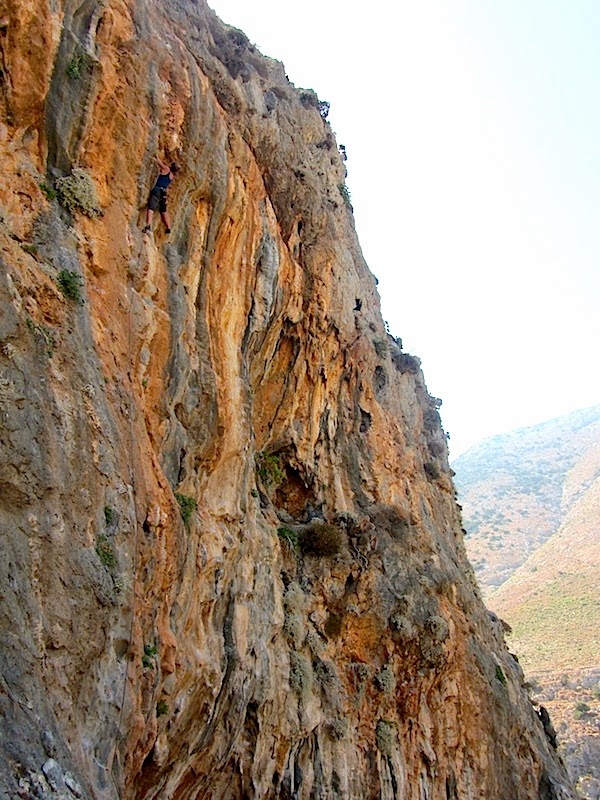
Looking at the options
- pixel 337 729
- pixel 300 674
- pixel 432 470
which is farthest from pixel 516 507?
pixel 300 674

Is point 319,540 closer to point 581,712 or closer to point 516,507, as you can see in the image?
point 581,712

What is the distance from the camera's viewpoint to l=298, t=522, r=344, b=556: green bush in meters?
17.0

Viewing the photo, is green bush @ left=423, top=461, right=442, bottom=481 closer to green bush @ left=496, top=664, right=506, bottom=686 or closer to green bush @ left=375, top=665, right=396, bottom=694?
green bush @ left=496, top=664, right=506, bottom=686

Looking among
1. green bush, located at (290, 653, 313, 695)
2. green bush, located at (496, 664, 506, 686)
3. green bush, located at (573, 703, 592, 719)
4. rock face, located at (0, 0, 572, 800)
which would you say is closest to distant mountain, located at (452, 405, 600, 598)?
green bush, located at (573, 703, 592, 719)

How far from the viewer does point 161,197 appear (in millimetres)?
11148

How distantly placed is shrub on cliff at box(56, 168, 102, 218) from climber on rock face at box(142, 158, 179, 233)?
1.31m

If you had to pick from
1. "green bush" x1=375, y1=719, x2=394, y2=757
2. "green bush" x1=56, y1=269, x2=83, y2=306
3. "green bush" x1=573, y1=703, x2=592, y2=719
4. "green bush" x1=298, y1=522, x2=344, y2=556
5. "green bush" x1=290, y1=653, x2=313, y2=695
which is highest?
"green bush" x1=56, y1=269, x2=83, y2=306

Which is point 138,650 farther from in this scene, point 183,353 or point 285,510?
point 285,510

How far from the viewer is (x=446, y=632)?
18.0m

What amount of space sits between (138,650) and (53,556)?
216 cm

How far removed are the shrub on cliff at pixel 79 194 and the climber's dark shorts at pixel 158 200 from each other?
56.3 inches

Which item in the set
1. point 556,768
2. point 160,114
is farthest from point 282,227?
point 556,768

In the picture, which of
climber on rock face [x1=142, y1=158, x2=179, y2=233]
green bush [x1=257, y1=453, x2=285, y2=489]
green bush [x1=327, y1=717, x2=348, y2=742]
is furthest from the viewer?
green bush [x1=257, y1=453, x2=285, y2=489]

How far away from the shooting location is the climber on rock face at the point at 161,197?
1091cm
